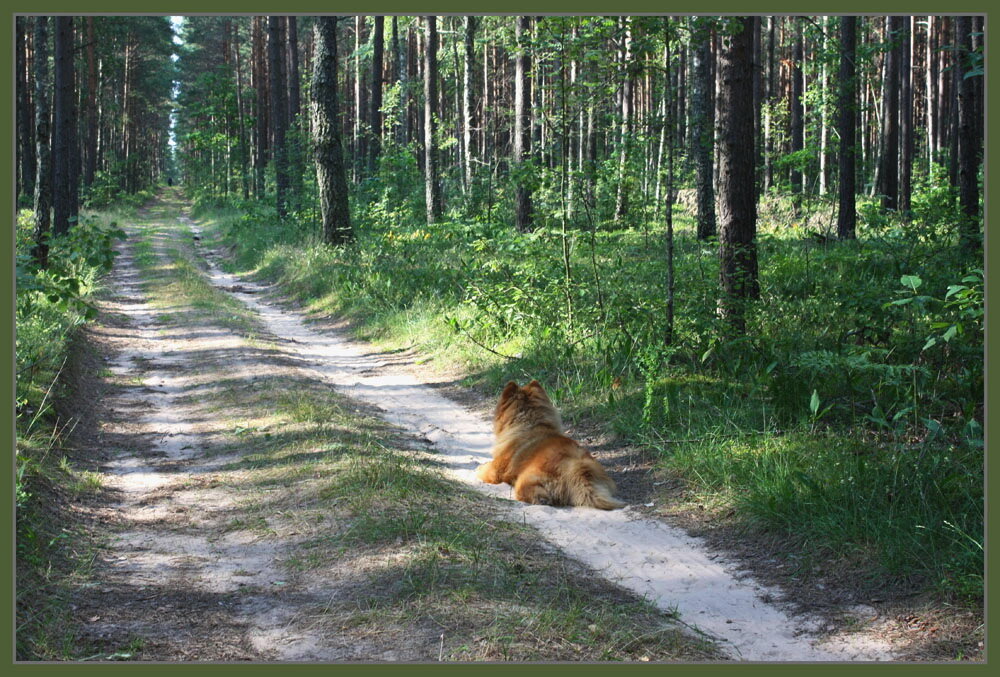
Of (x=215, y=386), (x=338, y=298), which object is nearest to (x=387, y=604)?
(x=215, y=386)

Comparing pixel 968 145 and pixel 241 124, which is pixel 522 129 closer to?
pixel 968 145

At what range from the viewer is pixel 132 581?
173 inches

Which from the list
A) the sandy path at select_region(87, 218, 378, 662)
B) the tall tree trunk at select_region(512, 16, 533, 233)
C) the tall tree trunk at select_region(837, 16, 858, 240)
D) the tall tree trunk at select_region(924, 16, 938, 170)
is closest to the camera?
the sandy path at select_region(87, 218, 378, 662)

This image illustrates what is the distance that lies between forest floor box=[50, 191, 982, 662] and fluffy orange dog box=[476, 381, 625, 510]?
5.5 inches

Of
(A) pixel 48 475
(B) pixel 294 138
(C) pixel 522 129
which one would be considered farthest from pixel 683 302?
(B) pixel 294 138

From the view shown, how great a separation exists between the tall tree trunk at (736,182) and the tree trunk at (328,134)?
11.2 meters

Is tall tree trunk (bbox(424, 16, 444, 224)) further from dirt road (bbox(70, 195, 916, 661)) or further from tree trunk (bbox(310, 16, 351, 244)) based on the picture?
dirt road (bbox(70, 195, 916, 661))

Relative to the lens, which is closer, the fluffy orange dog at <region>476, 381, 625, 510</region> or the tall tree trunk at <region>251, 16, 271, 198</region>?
the fluffy orange dog at <region>476, 381, 625, 510</region>

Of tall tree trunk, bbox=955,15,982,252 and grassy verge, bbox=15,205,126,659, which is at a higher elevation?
tall tree trunk, bbox=955,15,982,252

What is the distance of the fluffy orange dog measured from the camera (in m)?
5.93

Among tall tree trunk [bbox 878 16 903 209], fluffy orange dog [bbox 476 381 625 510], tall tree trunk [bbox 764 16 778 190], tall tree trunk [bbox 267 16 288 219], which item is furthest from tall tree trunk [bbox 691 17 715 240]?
tall tree trunk [bbox 267 16 288 219]

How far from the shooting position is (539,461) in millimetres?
6152

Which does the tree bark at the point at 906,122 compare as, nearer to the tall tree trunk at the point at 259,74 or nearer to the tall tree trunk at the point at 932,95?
the tall tree trunk at the point at 932,95

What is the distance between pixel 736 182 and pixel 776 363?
261cm
